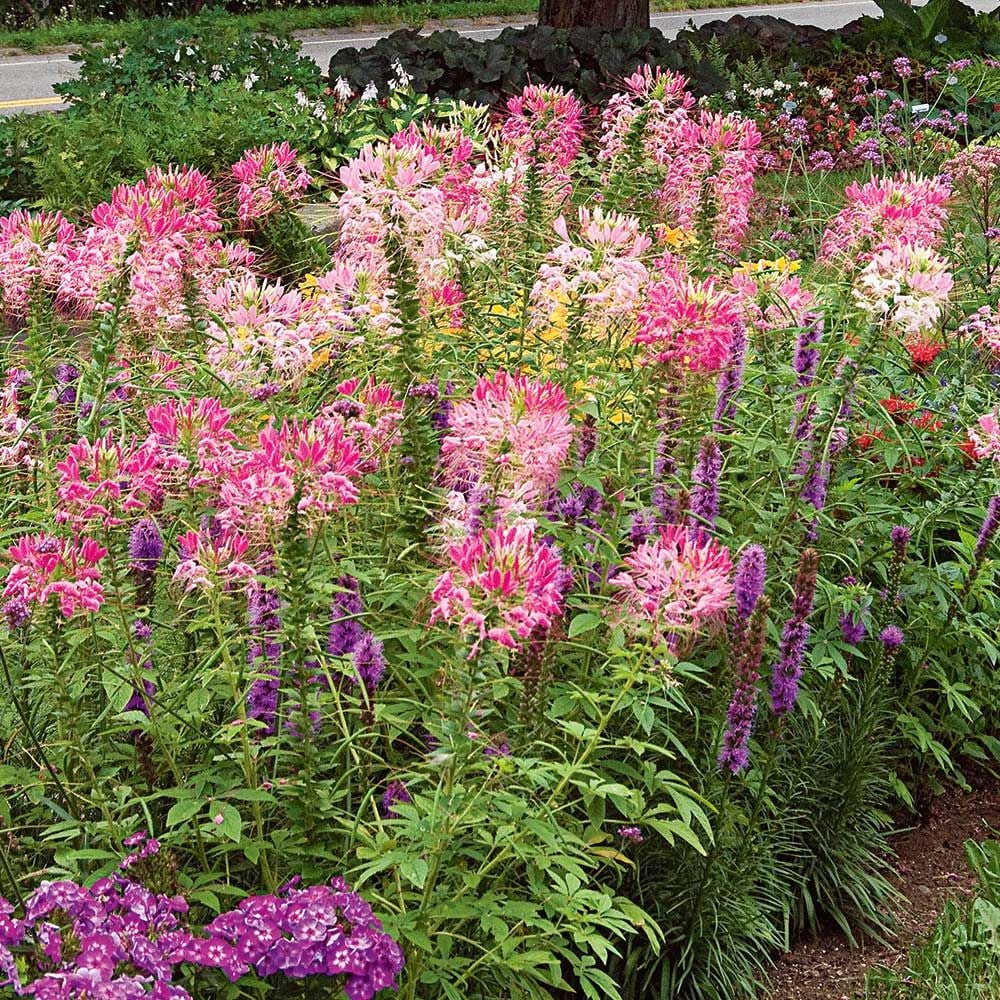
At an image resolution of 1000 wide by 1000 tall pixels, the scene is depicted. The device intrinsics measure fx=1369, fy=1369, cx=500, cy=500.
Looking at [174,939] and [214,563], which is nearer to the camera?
[174,939]

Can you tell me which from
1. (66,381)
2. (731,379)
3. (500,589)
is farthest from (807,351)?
(66,381)

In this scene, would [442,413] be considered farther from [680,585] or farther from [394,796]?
[680,585]

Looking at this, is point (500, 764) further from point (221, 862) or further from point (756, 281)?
point (756, 281)

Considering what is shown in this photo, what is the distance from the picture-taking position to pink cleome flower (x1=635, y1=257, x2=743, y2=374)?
8.82 feet

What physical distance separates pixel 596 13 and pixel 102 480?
962cm

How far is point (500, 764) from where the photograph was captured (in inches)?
91.3

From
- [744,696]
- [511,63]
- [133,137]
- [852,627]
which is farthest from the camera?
[511,63]

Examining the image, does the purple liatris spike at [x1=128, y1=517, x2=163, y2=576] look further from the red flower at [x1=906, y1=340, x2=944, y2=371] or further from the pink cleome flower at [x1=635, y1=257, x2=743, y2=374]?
the red flower at [x1=906, y1=340, x2=944, y2=371]

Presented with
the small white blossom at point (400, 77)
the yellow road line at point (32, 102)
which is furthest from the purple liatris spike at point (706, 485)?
the yellow road line at point (32, 102)

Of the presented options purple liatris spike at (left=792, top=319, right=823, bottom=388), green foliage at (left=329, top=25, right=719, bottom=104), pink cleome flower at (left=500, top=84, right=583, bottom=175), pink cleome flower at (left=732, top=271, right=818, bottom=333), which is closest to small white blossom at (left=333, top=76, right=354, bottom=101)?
green foliage at (left=329, top=25, right=719, bottom=104)

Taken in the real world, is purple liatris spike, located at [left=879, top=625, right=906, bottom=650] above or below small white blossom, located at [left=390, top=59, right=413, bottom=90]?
below

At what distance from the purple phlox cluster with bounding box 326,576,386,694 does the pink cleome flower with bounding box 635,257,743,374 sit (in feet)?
2.51

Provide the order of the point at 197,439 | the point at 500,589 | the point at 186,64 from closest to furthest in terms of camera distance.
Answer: the point at 500,589 < the point at 197,439 < the point at 186,64

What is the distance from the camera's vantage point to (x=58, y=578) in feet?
7.06
